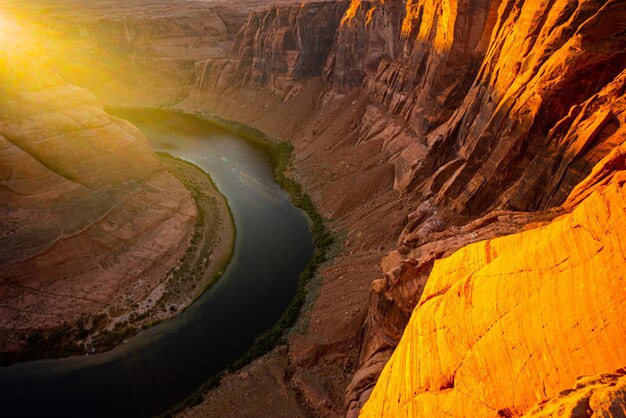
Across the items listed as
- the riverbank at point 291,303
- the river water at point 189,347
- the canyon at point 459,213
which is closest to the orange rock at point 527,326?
the canyon at point 459,213

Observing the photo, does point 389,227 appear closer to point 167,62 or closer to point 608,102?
point 608,102

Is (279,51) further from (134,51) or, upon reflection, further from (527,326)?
(527,326)

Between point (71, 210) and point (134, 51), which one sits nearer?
point (71, 210)

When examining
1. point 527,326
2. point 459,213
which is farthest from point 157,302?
point 527,326

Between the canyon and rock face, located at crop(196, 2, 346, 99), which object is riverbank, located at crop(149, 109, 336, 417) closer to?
the canyon

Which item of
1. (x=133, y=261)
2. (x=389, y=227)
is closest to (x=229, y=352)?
(x=133, y=261)

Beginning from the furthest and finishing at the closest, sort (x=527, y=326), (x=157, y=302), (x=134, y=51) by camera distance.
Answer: (x=134, y=51) < (x=157, y=302) < (x=527, y=326)

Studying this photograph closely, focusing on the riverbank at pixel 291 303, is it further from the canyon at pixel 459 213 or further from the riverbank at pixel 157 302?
the riverbank at pixel 157 302
